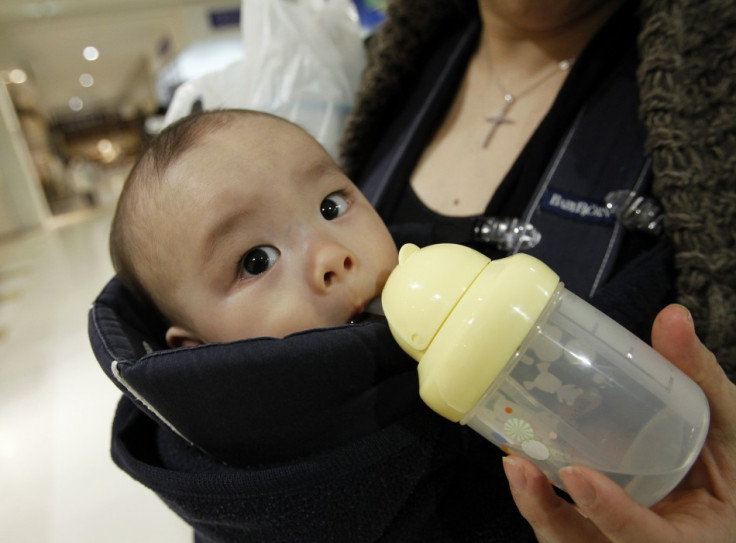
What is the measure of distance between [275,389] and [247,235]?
196mm

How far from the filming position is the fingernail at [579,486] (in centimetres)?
34

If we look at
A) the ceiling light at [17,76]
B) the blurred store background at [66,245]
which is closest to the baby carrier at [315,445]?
the blurred store background at [66,245]

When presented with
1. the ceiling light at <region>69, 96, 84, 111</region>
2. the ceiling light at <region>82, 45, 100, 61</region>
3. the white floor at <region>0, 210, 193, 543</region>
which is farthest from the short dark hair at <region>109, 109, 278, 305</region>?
the ceiling light at <region>69, 96, 84, 111</region>

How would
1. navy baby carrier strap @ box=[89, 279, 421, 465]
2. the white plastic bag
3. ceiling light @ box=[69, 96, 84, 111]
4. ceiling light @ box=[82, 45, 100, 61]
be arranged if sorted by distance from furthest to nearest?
ceiling light @ box=[69, 96, 84, 111], ceiling light @ box=[82, 45, 100, 61], the white plastic bag, navy baby carrier strap @ box=[89, 279, 421, 465]

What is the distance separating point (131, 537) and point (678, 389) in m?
1.37

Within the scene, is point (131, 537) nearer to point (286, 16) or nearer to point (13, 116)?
point (286, 16)

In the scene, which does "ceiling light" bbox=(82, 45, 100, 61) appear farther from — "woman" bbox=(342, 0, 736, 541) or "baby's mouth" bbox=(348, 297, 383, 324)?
"baby's mouth" bbox=(348, 297, 383, 324)

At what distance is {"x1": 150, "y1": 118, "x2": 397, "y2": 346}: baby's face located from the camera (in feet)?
1.80

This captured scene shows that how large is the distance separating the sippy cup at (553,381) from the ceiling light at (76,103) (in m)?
16.4

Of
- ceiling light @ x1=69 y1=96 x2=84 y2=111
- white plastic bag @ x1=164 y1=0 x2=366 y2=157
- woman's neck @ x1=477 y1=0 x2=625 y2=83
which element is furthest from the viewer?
ceiling light @ x1=69 y1=96 x2=84 y2=111

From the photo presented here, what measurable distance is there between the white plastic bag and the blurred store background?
17 centimetres

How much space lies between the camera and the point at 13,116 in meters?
6.63

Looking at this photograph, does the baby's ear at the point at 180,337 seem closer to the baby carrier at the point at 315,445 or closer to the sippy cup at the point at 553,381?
Result: the baby carrier at the point at 315,445

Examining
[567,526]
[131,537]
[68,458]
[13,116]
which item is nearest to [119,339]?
[567,526]
